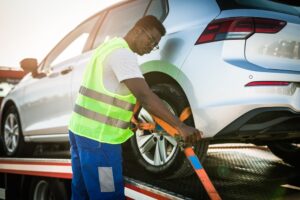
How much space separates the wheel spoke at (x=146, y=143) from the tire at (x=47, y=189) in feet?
2.60

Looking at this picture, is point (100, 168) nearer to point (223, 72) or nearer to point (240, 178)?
point (223, 72)

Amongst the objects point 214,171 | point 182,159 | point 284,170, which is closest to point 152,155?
point 182,159

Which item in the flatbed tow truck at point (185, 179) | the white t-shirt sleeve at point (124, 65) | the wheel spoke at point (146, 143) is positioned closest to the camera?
the white t-shirt sleeve at point (124, 65)

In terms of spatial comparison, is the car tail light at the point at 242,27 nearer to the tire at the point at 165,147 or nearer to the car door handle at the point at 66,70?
the tire at the point at 165,147

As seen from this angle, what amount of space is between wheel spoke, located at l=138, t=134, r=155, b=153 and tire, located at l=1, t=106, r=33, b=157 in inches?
90.9

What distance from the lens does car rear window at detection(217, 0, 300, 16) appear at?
2.61 m

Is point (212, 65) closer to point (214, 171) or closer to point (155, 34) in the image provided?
point (155, 34)

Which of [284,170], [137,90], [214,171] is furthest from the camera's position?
[284,170]

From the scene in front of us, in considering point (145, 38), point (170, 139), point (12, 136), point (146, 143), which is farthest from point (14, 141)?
point (145, 38)

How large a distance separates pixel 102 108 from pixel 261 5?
4.49ft

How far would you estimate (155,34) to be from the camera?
2203 mm

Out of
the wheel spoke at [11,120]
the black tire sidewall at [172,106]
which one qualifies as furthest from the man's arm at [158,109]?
the wheel spoke at [11,120]

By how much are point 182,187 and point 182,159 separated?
0.23 meters

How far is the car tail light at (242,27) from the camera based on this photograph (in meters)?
2.48
